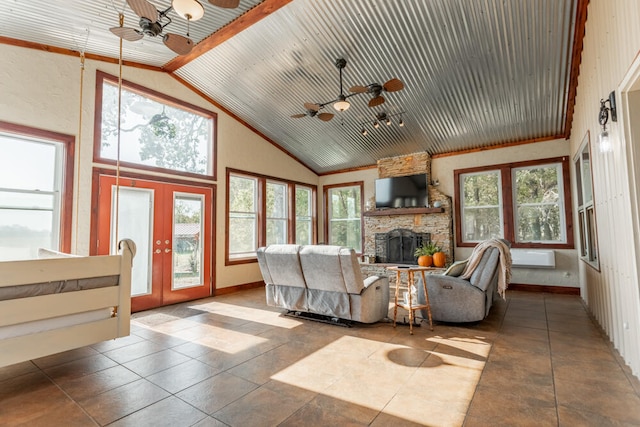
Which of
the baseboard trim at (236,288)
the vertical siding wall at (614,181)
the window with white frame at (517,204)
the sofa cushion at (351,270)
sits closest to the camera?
the vertical siding wall at (614,181)

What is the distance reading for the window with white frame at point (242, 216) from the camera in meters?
6.76

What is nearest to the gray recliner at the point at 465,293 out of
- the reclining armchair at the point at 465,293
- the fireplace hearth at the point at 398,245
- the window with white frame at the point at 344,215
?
the reclining armchair at the point at 465,293

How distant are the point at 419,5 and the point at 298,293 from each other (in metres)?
4.01

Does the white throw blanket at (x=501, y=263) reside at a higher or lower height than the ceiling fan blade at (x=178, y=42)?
lower

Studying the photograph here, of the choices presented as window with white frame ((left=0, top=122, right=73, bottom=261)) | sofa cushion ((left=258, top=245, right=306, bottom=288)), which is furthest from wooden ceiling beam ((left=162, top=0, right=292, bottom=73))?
sofa cushion ((left=258, top=245, right=306, bottom=288))

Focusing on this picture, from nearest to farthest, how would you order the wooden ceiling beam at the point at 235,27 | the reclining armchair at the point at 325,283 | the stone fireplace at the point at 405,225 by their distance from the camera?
the reclining armchair at the point at 325,283
the wooden ceiling beam at the point at 235,27
the stone fireplace at the point at 405,225

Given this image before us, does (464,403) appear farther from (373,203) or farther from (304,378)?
(373,203)

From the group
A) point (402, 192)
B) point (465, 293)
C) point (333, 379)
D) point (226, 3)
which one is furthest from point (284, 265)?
point (402, 192)

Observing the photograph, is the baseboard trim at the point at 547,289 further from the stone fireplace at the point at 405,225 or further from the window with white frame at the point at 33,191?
the window with white frame at the point at 33,191

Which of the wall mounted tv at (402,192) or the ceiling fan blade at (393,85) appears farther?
the wall mounted tv at (402,192)

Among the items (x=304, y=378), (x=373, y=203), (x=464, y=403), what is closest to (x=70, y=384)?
(x=304, y=378)

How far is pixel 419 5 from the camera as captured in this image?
377cm

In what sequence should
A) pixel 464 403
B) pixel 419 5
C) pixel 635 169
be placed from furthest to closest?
1. pixel 419 5
2. pixel 635 169
3. pixel 464 403

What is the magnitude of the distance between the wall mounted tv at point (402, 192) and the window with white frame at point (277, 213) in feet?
8.01
